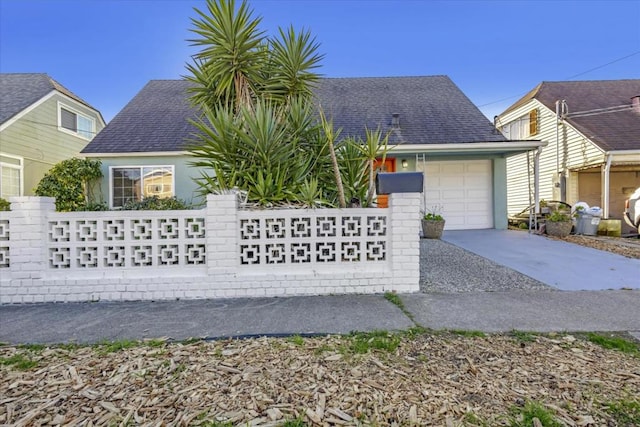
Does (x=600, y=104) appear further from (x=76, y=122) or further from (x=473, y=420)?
(x=76, y=122)

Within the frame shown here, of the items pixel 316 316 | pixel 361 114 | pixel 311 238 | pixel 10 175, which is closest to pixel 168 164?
pixel 10 175

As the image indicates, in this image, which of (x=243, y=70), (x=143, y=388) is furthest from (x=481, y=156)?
(x=143, y=388)

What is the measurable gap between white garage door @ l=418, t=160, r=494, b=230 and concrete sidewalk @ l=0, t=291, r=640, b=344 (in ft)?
19.4

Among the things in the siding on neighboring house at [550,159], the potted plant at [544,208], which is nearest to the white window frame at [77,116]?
the siding on neighboring house at [550,159]

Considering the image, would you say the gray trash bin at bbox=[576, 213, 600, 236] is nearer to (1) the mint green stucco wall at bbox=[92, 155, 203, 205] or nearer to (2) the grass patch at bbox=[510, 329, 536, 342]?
(2) the grass patch at bbox=[510, 329, 536, 342]

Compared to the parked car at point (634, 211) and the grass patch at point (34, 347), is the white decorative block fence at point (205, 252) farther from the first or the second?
the parked car at point (634, 211)

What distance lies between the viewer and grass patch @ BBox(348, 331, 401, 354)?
2.67 m

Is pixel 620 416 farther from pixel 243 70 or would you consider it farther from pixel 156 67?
pixel 156 67

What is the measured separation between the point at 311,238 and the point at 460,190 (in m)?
7.29

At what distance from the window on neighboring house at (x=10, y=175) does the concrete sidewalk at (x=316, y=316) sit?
8.85m

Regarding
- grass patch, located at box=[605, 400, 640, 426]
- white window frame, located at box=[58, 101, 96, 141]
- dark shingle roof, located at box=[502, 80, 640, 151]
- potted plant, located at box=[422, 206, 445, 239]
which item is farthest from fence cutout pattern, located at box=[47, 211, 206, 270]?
dark shingle roof, located at box=[502, 80, 640, 151]

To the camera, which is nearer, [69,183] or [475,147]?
[475,147]

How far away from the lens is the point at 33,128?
37.2ft

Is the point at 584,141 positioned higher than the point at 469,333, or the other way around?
the point at 584,141
